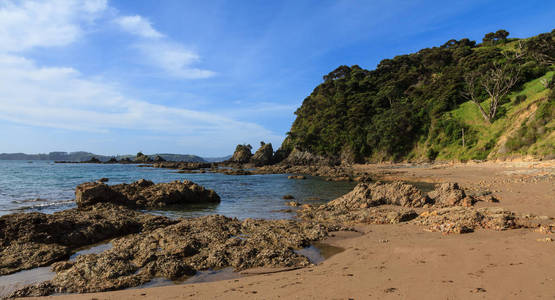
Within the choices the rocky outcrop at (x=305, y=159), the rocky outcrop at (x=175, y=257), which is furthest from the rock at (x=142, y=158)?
the rocky outcrop at (x=175, y=257)

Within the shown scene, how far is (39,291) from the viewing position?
199 inches

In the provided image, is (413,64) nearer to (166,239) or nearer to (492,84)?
(492,84)

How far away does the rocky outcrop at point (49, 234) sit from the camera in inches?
267

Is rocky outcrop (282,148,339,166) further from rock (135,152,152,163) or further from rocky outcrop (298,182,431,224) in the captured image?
rock (135,152,152,163)

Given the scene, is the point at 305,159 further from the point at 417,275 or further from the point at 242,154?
the point at 417,275

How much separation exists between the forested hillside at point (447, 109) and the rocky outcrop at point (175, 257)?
3160 centimetres

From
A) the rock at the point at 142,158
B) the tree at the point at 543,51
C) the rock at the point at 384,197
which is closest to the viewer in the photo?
the rock at the point at 384,197

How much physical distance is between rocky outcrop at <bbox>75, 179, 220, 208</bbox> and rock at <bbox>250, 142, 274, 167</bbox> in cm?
5824

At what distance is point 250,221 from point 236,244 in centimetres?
308

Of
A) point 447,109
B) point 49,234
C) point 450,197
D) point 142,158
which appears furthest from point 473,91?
point 142,158

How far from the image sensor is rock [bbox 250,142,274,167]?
79.4 meters

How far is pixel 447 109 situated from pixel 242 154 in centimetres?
5872

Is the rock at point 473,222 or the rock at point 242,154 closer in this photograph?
the rock at point 473,222

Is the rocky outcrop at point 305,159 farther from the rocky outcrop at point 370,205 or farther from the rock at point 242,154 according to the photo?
the rocky outcrop at point 370,205
